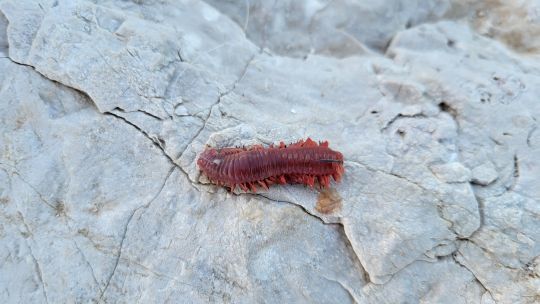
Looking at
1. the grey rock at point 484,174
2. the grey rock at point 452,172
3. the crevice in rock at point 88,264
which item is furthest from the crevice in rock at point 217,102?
the grey rock at point 484,174

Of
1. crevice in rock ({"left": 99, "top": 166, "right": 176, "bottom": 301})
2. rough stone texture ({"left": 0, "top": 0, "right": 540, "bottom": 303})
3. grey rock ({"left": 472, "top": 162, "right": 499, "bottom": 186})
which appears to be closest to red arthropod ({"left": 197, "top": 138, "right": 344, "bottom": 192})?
rough stone texture ({"left": 0, "top": 0, "right": 540, "bottom": 303})

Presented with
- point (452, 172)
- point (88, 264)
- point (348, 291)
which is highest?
point (452, 172)

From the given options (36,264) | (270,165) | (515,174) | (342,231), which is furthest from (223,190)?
(515,174)

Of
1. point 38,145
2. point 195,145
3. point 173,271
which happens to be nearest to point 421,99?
point 195,145

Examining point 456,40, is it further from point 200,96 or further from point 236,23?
point 200,96

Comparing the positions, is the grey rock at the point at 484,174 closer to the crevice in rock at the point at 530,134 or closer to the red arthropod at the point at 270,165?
the crevice in rock at the point at 530,134

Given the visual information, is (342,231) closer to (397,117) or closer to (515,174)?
(397,117)

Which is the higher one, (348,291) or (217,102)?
(217,102)
